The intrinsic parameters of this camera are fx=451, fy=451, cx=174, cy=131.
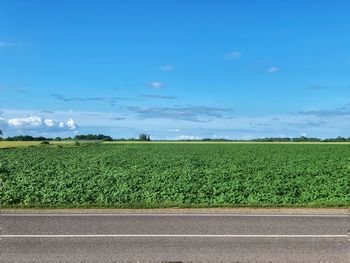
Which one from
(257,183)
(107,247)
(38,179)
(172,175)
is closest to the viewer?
(107,247)

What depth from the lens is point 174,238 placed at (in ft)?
34.4

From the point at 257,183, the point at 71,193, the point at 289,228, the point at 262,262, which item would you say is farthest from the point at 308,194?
the point at 262,262

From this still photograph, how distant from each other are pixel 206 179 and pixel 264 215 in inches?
441

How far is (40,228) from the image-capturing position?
11.6 metres

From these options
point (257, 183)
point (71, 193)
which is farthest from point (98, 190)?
point (257, 183)

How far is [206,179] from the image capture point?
24.9 m

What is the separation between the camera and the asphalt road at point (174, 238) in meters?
9.05

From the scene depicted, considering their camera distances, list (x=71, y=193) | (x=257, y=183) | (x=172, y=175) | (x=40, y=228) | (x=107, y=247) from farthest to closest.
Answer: (x=172, y=175) → (x=257, y=183) → (x=71, y=193) → (x=40, y=228) → (x=107, y=247)

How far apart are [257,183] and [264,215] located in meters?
9.36

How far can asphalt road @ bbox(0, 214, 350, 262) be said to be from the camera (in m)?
9.05

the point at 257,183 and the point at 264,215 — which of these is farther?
the point at 257,183

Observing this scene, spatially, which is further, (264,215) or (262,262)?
(264,215)

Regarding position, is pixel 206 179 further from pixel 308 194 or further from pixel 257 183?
pixel 308 194

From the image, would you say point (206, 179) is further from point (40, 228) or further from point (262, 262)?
point (262, 262)
